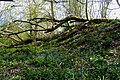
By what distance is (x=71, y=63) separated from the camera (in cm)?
816

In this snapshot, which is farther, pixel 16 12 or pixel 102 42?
pixel 16 12

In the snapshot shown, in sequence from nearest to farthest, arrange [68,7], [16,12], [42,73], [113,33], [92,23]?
1. [42,73]
2. [113,33]
3. [92,23]
4. [16,12]
5. [68,7]

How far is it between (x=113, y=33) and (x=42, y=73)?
665 centimetres

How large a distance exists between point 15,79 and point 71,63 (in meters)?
2.15

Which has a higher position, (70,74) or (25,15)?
(70,74)

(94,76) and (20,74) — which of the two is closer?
(94,76)

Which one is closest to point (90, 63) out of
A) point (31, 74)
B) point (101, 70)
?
point (101, 70)

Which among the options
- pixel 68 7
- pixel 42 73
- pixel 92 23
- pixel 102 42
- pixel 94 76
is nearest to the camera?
pixel 94 76

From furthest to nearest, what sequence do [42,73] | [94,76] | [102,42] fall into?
1. [102,42]
2. [42,73]
3. [94,76]

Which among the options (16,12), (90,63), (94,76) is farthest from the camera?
(16,12)

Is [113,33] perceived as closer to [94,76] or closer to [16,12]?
[94,76]

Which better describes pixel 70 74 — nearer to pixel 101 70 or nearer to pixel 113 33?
pixel 101 70

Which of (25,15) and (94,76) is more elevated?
(94,76)

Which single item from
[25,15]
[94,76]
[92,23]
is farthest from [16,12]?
[94,76]
